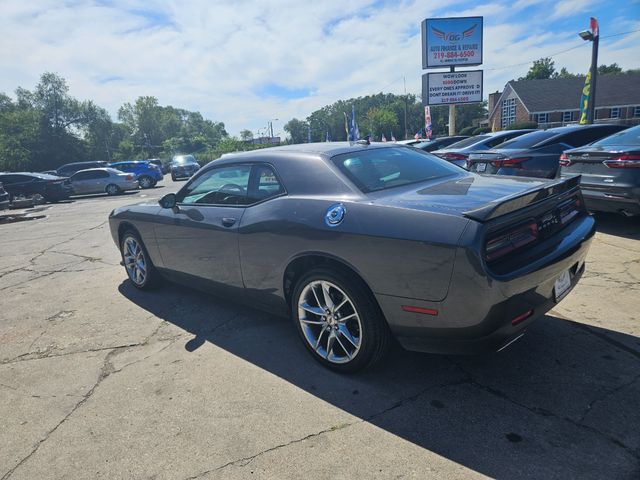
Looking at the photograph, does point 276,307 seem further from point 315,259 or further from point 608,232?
point 608,232

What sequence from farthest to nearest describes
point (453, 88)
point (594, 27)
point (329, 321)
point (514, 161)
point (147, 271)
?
point (453, 88)
point (594, 27)
point (514, 161)
point (147, 271)
point (329, 321)

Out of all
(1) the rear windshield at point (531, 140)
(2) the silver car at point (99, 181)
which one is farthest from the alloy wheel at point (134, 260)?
(2) the silver car at point (99, 181)

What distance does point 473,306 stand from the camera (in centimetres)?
212

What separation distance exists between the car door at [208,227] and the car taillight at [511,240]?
191cm

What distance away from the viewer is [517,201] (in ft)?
7.66

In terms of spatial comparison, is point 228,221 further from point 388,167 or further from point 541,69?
point 541,69

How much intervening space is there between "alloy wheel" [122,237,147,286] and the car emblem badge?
9.17 ft

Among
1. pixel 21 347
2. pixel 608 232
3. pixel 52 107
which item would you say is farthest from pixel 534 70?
pixel 21 347

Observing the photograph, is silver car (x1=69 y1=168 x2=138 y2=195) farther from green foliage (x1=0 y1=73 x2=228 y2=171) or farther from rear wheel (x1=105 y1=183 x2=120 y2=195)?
green foliage (x1=0 y1=73 x2=228 y2=171)

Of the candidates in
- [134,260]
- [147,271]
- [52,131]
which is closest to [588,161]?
[147,271]

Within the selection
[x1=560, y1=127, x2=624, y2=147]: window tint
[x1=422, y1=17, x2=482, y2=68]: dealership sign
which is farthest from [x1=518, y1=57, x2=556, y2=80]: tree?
[x1=560, y1=127, x2=624, y2=147]: window tint

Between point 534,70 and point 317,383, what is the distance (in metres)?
89.7

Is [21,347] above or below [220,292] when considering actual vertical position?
below

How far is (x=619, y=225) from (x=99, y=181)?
2093 cm
